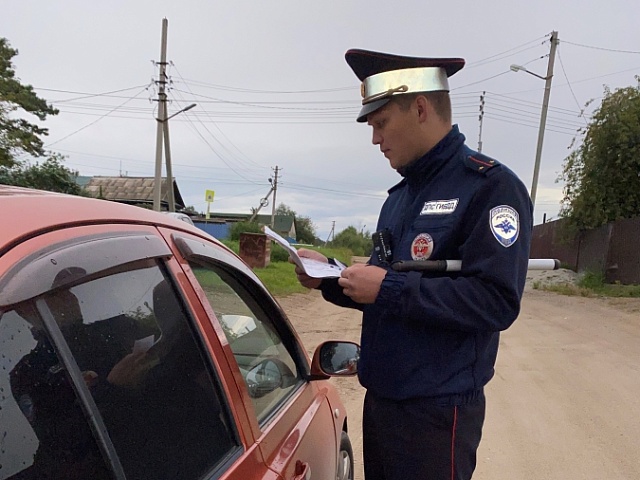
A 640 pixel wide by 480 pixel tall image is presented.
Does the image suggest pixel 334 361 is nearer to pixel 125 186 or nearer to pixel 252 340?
pixel 252 340

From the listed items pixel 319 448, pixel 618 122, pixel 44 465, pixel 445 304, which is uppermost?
pixel 618 122

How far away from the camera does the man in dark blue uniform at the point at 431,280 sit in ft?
5.49

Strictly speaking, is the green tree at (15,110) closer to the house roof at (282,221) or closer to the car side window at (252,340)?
the car side window at (252,340)

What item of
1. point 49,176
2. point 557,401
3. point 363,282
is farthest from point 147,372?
point 49,176

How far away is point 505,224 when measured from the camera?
5.53 ft

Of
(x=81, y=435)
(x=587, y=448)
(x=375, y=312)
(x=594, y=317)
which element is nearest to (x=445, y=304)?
(x=375, y=312)

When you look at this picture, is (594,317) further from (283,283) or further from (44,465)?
(44,465)

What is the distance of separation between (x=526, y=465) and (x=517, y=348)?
164 inches

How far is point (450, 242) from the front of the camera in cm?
177

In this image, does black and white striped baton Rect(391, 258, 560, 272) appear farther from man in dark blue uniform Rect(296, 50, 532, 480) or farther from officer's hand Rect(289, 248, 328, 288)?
officer's hand Rect(289, 248, 328, 288)

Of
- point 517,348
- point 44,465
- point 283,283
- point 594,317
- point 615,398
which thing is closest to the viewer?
point 44,465

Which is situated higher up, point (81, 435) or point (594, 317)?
point (81, 435)

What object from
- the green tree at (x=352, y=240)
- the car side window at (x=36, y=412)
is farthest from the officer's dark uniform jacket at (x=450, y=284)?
the green tree at (x=352, y=240)

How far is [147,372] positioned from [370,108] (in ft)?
4.07
